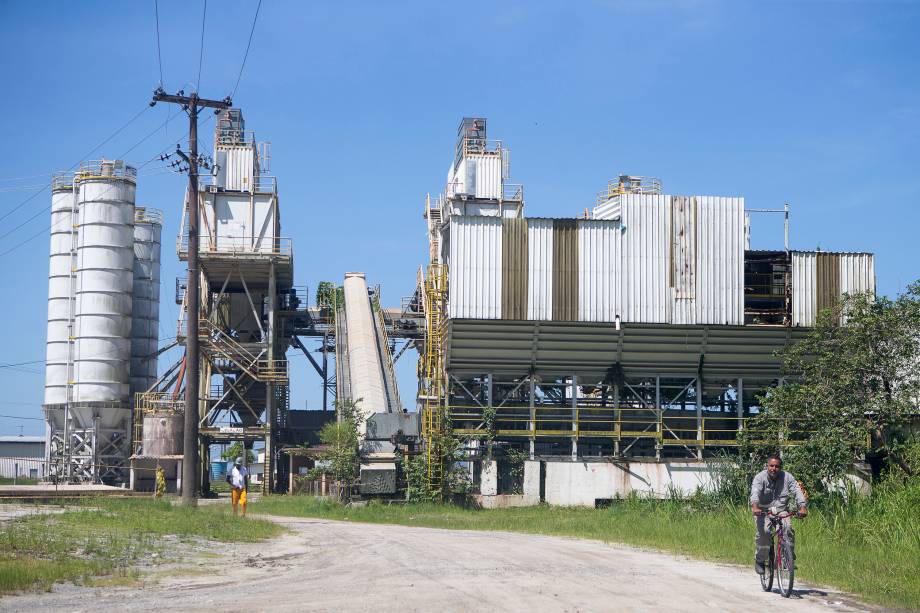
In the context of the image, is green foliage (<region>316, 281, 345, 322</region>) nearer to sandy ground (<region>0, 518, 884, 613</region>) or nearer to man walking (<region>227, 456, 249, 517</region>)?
man walking (<region>227, 456, 249, 517</region>)

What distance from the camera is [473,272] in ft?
118

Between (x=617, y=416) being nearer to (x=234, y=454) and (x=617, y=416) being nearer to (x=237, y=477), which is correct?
(x=237, y=477)

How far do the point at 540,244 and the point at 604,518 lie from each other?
456 inches

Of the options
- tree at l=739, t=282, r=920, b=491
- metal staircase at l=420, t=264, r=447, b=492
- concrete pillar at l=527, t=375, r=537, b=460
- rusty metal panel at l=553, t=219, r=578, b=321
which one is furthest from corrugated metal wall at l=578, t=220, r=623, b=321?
tree at l=739, t=282, r=920, b=491

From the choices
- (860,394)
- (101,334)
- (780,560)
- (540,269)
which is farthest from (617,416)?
(101,334)

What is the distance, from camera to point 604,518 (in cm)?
2783

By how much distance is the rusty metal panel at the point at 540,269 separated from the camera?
36125 millimetres

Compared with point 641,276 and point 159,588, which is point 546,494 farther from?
point 159,588

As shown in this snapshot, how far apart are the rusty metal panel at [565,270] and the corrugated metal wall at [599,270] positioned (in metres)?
0.17

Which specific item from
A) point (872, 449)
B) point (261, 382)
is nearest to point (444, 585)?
point (872, 449)

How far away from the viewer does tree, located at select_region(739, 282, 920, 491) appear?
2717cm

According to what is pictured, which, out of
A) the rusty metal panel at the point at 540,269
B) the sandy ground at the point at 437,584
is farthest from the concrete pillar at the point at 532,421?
the sandy ground at the point at 437,584

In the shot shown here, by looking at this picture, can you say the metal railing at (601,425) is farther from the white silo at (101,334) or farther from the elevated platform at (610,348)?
the white silo at (101,334)

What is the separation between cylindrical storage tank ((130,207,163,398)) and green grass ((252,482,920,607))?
2693cm
